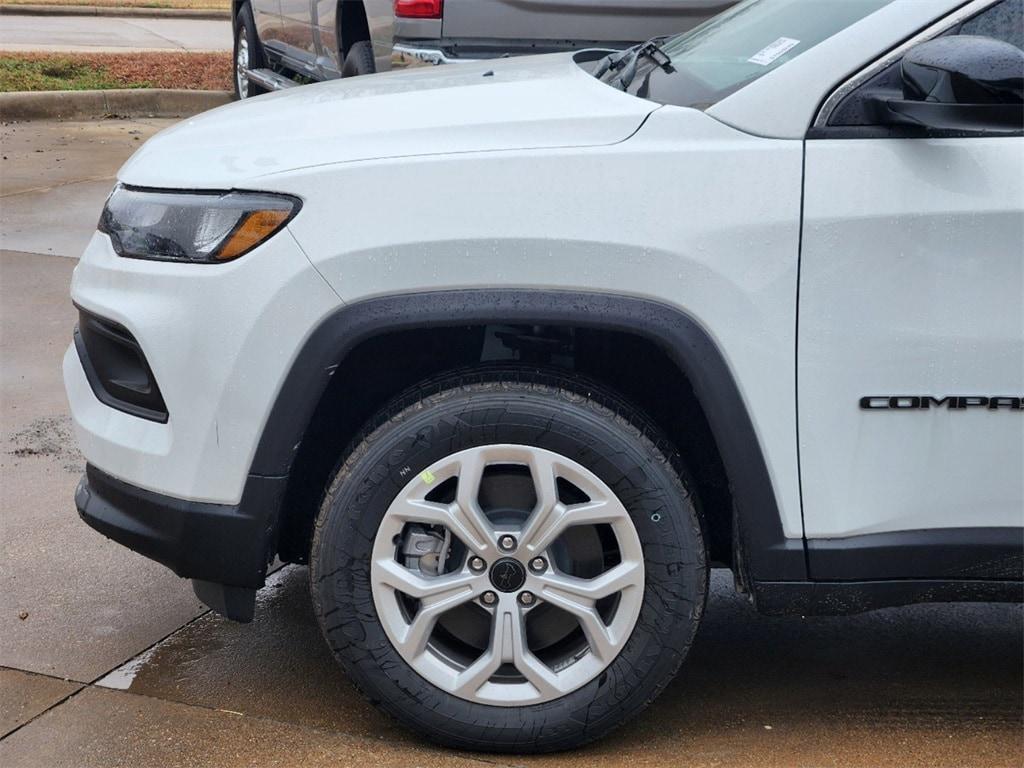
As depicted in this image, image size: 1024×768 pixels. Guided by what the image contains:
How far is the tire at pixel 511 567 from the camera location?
2.67 meters

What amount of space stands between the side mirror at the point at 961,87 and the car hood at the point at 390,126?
0.51 metres

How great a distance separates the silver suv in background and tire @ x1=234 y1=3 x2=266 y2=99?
418 cm

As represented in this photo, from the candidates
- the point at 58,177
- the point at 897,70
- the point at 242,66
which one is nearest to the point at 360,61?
the point at 58,177

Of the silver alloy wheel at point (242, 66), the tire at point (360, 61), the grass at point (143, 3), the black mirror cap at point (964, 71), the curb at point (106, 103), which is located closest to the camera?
the black mirror cap at point (964, 71)

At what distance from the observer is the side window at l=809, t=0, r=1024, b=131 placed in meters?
2.59

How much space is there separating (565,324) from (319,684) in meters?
1.17

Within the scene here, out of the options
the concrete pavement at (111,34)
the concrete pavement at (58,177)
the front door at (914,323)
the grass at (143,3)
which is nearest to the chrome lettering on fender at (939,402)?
the front door at (914,323)

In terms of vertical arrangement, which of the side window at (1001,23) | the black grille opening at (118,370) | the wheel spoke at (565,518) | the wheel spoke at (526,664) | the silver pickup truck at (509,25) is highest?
the side window at (1001,23)

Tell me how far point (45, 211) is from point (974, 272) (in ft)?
21.7

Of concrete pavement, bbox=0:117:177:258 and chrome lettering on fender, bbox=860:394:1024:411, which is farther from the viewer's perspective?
concrete pavement, bbox=0:117:177:258

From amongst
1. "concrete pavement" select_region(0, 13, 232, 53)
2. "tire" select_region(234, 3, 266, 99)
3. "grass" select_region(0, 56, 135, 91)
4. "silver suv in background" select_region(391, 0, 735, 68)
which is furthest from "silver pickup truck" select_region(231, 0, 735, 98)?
"concrete pavement" select_region(0, 13, 232, 53)

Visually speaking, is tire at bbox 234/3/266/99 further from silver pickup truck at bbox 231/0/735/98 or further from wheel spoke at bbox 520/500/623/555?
wheel spoke at bbox 520/500/623/555

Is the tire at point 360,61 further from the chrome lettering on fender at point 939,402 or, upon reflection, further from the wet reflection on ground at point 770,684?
the chrome lettering on fender at point 939,402

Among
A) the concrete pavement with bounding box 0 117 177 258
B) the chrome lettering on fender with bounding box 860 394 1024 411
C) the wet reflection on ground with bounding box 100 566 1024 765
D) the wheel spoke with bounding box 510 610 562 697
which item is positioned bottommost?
the wet reflection on ground with bounding box 100 566 1024 765
